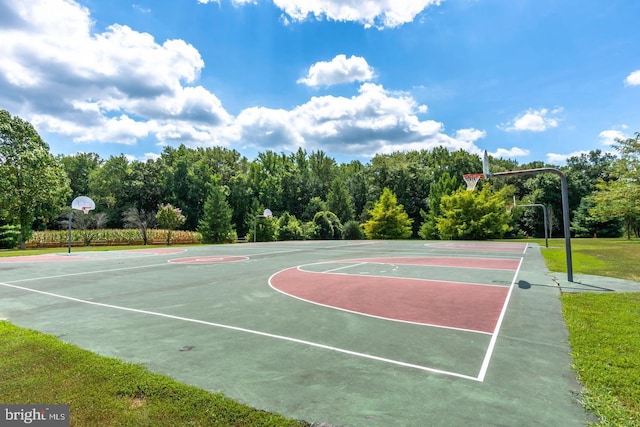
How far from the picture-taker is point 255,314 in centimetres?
748

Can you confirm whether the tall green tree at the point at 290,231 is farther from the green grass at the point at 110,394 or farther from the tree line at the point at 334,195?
the green grass at the point at 110,394

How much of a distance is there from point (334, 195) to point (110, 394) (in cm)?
4895

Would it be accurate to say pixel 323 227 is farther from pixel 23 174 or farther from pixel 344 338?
pixel 344 338

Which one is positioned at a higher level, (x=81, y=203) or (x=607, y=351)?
(x=81, y=203)

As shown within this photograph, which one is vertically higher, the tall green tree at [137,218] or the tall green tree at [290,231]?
the tall green tree at [137,218]

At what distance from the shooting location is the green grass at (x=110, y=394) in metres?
3.38

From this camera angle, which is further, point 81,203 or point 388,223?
point 388,223

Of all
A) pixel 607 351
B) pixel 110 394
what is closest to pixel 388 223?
pixel 607 351

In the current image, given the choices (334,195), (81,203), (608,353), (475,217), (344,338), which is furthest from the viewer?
(334,195)

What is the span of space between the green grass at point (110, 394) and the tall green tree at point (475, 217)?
39.5 m

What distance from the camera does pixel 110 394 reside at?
385 cm

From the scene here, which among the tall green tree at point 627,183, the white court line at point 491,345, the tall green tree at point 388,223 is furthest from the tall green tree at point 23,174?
the tall green tree at point 627,183

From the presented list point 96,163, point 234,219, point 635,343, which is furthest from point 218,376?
point 96,163

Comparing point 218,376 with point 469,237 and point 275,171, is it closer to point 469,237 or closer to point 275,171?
point 469,237
